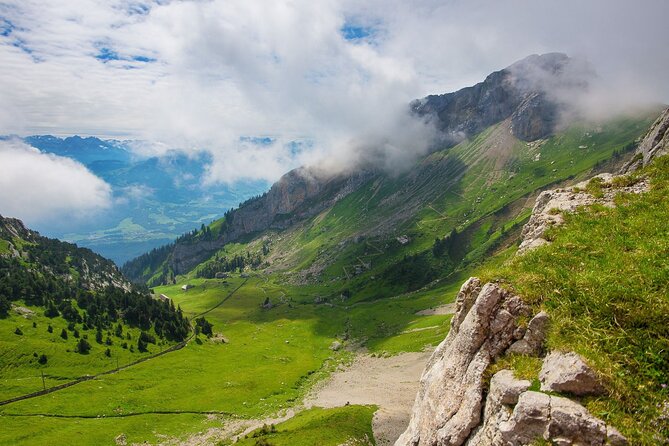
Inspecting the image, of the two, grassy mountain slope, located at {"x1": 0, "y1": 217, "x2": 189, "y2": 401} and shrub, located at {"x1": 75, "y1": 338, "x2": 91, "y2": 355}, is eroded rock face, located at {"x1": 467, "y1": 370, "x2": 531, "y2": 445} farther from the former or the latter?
shrub, located at {"x1": 75, "y1": 338, "x2": 91, "y2": 355}

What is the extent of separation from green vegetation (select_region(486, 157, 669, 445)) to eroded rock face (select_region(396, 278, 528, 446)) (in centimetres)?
105

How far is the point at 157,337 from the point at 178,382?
40.2 m

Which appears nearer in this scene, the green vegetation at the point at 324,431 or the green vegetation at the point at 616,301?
the green vegetation at the point at 616,301

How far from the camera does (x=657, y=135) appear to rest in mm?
53594

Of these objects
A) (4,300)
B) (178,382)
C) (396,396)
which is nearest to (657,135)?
(396,396)

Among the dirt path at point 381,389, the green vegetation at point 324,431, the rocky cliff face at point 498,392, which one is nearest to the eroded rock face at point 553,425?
the rocky cliff face at point 498,392

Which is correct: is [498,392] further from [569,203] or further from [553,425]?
[569,203]

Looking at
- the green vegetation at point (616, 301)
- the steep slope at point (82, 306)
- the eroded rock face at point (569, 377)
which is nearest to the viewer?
the green vegetation at point (616, 301)

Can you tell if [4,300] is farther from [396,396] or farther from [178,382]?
[396,396]

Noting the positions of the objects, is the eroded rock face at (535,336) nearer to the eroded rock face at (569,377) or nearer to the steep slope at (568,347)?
the steep slope at (568,347)

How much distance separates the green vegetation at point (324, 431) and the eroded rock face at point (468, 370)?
1843 inches

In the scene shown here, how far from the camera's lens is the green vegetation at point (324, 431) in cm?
5856

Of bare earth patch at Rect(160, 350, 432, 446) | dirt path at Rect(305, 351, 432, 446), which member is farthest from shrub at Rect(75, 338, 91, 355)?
dirt path at Rect(305, 351, 432, 446)

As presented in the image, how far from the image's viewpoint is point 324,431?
61188 mm
